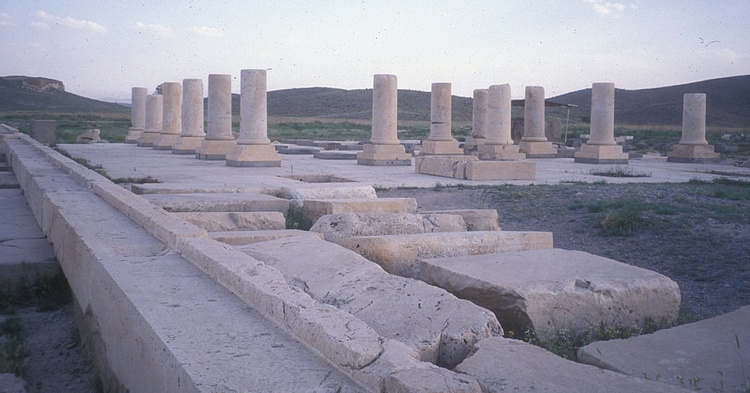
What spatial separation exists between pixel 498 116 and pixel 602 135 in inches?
133

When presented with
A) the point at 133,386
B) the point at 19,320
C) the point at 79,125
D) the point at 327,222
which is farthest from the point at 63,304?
the point at 79,125

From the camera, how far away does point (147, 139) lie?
2856cm

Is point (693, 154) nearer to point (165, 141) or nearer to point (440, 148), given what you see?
point (440, 148)

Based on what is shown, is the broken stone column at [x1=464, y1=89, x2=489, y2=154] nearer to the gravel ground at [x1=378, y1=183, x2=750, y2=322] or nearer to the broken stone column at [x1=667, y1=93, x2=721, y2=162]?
the broken stone column at [x1=667, y1=93, x2=721, y2=162]

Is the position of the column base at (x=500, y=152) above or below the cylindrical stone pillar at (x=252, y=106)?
below

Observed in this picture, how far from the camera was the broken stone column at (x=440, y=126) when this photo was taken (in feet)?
76.0

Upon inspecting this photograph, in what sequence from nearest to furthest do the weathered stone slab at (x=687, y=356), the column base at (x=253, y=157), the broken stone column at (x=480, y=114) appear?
the weathered stone slab at (x=687, y=356) < the column base at (x=253, y=157) < the broken stone column at (x=480, y=114)

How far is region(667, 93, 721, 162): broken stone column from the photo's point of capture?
23.6m

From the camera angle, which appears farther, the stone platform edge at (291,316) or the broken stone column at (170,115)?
the broken stone column at (170,115)

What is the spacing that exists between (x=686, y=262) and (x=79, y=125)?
4422 cm

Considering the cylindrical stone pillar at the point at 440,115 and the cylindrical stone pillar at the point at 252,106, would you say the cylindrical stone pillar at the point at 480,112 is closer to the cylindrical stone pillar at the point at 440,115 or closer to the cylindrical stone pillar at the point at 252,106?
the cylindrical stone pillar at the point at 440,115

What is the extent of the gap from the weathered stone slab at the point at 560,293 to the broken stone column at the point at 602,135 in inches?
697

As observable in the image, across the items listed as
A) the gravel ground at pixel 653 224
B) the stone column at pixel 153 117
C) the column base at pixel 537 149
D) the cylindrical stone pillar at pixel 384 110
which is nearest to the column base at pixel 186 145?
the stone column at pixel 153 117

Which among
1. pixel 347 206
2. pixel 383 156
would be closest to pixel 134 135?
pixel 383 156
